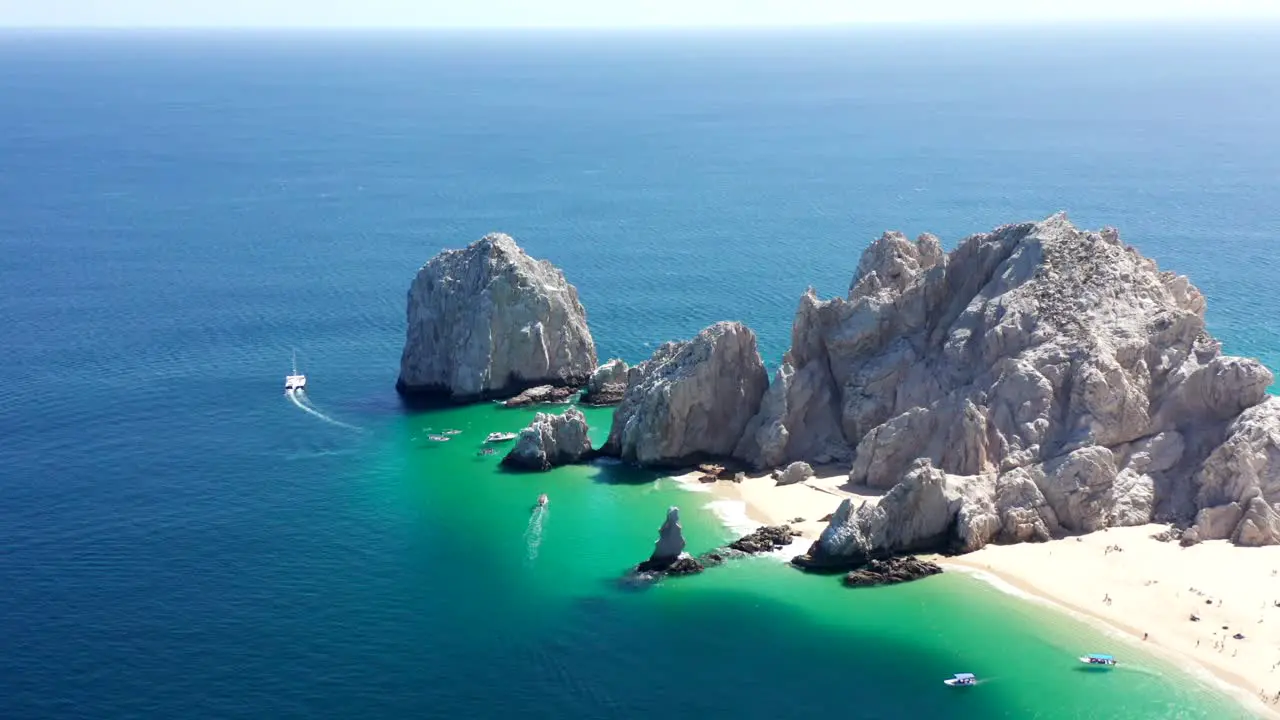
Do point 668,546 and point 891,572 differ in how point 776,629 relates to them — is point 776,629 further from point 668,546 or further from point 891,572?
point 668,546

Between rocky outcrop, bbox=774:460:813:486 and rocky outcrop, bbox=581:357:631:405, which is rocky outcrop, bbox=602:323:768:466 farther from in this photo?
rocky outcrop, bbox=581:357:631:405

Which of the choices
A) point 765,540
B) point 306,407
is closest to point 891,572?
point 765,540

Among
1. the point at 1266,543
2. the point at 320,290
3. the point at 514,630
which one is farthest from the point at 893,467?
the point at 320,290

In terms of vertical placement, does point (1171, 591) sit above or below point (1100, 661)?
above

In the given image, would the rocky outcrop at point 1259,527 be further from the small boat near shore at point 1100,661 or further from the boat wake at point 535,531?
the boat wake at point 535,531

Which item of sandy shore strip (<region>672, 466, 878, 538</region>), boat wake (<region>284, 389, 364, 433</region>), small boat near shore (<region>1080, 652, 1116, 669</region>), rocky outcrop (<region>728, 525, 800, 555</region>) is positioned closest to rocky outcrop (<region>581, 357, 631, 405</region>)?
sandy shore strip (<region>672, 466, 878, 538</region>)

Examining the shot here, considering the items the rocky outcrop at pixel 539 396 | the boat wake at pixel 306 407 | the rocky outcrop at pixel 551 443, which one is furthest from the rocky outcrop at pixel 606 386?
the boat wake at pixel 306 407
